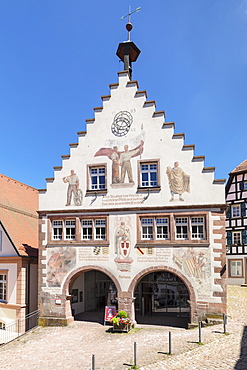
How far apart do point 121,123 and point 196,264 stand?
882 centimetres

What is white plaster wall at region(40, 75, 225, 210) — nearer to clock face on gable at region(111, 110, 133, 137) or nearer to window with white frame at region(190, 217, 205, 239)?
clock face on gable at region(111, 110, 133, 137)

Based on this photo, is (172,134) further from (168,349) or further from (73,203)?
(168,349)

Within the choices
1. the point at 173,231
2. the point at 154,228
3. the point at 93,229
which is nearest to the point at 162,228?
the point at 154,228

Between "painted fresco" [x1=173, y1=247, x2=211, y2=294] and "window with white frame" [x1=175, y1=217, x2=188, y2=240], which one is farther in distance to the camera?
"window with white frame" [x1=175, y1=217, x2=188, y2=240]

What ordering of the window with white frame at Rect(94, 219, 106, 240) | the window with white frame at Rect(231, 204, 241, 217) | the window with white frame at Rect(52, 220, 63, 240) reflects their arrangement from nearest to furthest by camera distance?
the window with white frame at Rect(94, 219, 106, 240)
the window with white frame at Rect(52, 220, 63, 240)
the window with white frame at Rect(231, 204, 241, 217)

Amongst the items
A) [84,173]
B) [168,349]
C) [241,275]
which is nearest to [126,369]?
[168,349]

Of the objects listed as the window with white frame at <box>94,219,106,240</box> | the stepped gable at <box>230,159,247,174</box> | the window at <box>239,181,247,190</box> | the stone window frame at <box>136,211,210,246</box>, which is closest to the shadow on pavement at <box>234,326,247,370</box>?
the stone window frame at <box>136,211,210,246</box>

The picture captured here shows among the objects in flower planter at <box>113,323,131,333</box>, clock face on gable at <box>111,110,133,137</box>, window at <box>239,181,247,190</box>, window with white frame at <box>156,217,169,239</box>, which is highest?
clock face on gable at <box>111,110,133,137</box>

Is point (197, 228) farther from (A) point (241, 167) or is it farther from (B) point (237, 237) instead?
(A) point (241, 167)

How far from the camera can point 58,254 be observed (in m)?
20.1

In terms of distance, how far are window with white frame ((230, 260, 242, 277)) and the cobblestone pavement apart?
17963mm

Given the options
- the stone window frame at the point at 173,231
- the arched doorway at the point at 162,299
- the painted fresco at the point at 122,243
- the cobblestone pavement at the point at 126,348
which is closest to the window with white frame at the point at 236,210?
the arched doorway at the point at 162,299

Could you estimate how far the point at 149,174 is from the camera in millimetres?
19266

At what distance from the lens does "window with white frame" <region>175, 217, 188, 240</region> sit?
1830cm
